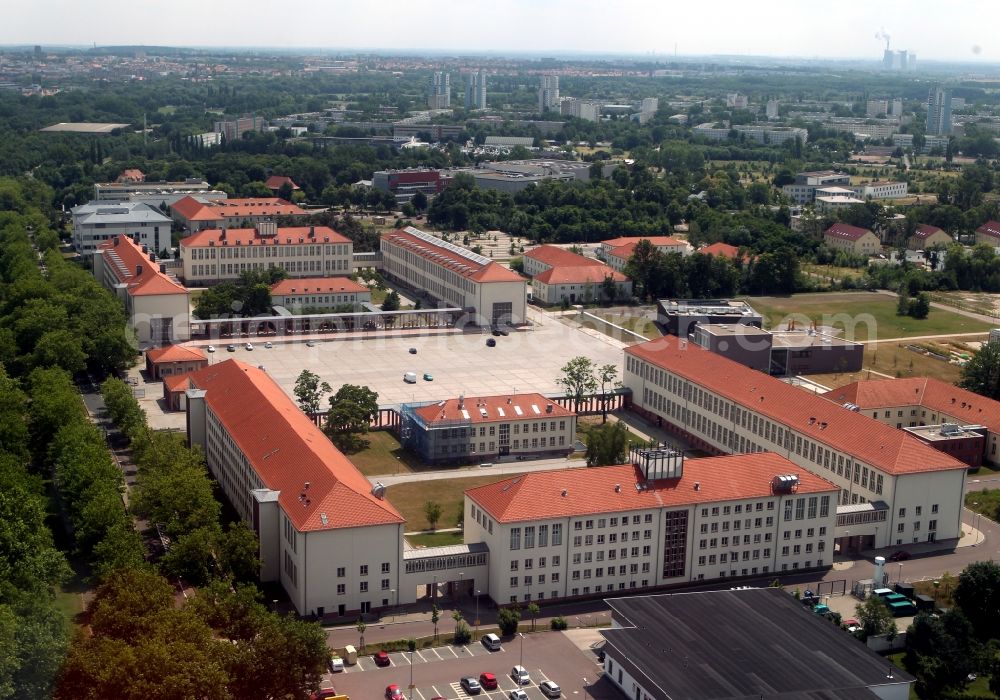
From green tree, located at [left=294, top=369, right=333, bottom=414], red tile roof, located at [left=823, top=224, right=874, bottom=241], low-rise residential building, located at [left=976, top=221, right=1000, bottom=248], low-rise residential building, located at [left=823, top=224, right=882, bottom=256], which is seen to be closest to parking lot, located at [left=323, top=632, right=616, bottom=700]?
green tree, located at [left=294, top=369, right=333, bottom=414]

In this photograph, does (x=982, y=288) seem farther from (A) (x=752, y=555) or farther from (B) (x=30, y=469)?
(B) (x=30, y=469)

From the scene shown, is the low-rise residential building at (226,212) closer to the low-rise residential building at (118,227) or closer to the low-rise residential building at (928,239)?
the low-rise residential building at (118,227)

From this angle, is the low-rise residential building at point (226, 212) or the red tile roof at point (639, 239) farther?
the low-rise residential building at point (226, 212)

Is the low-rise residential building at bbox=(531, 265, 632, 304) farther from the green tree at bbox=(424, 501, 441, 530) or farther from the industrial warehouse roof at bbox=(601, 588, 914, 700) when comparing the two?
the industrial warehouse roof at bbox=(601, 588, 914, 700)

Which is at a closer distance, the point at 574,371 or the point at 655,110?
the point at 574,371

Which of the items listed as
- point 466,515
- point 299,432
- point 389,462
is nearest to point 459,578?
point 466,515

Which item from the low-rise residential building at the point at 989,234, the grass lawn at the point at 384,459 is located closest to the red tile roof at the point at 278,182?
the low-rise residential building at the point at 989,234
